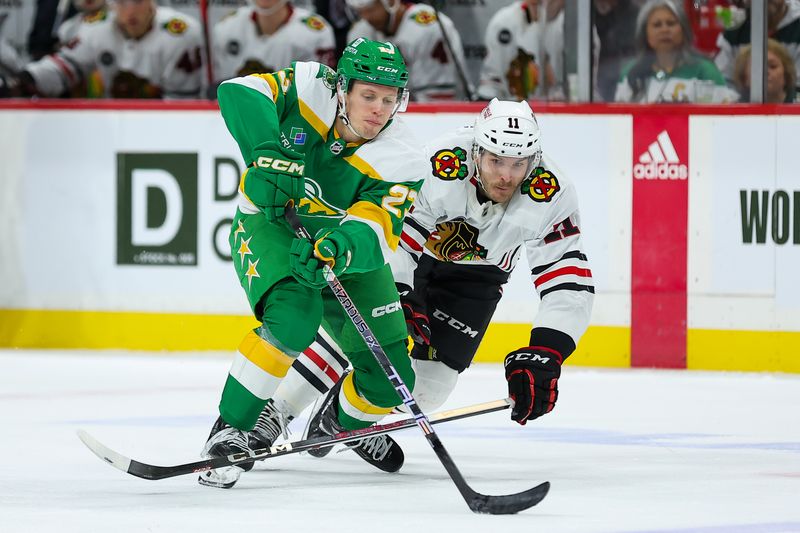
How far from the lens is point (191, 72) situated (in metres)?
6.98

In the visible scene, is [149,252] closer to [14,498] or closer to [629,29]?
[629,29]

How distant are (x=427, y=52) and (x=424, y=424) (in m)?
3.36

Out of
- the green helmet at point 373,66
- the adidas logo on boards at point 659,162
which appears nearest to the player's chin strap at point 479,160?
the green helmet at point 373,66

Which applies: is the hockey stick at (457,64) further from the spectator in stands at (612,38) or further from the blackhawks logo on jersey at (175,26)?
the blackhawks logo on jersey at (175,26)

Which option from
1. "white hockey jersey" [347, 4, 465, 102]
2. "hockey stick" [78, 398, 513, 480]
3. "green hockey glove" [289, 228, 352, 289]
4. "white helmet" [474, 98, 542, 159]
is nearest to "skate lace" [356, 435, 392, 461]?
"hockey stick" [78, 398, 513, 480]

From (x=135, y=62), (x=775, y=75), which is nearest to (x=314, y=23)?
(x=135, y=62)

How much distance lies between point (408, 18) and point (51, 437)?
2.96m

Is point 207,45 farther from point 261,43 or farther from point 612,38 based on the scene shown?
point 612,38

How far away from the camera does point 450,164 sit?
4129mm

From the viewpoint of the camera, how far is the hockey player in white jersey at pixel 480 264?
12.7ft

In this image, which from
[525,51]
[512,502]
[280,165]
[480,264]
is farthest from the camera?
[525,51]

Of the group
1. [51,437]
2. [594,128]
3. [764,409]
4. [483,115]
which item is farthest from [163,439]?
[594,128]

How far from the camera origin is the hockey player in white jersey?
388 cm

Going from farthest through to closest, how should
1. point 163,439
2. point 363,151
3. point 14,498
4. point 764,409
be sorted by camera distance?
point 764,409 < point 163,439 < point 363,151 < point 14,498
